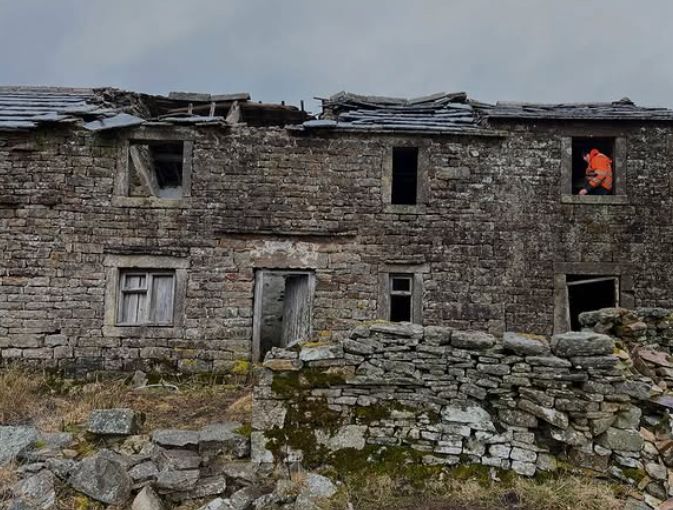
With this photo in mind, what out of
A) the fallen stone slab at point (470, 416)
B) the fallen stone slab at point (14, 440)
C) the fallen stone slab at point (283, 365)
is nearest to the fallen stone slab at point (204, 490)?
the fallen stone slab at point (283, 365)

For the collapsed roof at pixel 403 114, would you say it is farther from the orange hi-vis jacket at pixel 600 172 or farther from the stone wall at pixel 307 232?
the orange hi-vis jacket at pixel 600 172

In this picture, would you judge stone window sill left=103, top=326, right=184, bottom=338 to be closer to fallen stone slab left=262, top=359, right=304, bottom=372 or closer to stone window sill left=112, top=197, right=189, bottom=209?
stone window sill left=112, top=197, right=189, bottom=209

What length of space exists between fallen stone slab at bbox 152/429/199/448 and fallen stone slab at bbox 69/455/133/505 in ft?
1.74

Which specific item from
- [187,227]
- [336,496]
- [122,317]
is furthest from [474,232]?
[122,317]

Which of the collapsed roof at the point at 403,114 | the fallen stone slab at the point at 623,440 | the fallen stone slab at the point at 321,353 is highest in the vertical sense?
the collapsed roof at the point at 403,114

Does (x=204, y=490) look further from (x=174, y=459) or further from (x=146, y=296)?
Answer: (x=146, y=296)

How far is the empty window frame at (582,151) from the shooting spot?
998 centimetres

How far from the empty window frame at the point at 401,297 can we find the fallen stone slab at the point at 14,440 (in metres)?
5.91

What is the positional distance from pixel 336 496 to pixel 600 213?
24.3ft

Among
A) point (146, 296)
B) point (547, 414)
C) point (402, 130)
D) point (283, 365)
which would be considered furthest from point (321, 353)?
point (402, 130)

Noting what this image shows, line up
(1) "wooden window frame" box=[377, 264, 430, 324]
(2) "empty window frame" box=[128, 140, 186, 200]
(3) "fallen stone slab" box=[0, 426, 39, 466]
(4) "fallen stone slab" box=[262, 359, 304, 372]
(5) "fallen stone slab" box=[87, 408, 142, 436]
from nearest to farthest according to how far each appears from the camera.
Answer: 1. (3) "fallen stone slab" box=[0, 426, 39, 466]
2. (4) "fallen stone slab" box=[262, 359, 304, 372]
3. (5) "fallen stone slab" box=[87, 408, 142, 436]
4. (1) "wooden window frame" box=[377, 264, 430, 324]
5. (2) "empty window frame" box=[128, 140, 186, 200]

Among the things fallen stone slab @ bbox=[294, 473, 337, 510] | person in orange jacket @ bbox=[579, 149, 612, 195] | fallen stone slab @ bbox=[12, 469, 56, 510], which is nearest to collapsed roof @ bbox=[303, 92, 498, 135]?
person in orange jacket @ bbox=[579, 149, 612, 195]

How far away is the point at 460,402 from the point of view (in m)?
5.41

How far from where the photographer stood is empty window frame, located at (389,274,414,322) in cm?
957
